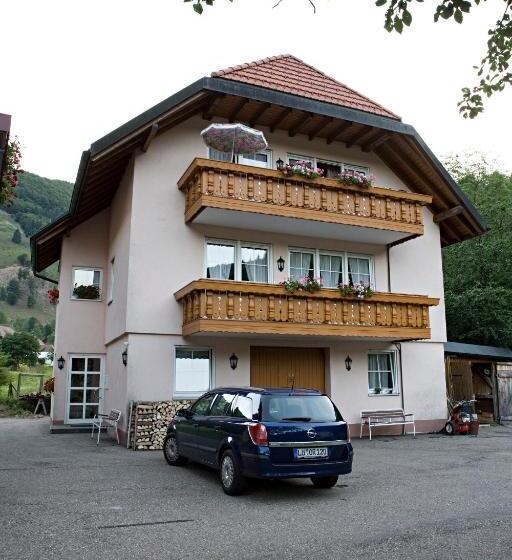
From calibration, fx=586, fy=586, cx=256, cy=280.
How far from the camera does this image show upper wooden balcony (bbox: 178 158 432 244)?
15.2 m

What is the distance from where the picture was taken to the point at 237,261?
16781 mm

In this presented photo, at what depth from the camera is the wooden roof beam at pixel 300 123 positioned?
57.0ft

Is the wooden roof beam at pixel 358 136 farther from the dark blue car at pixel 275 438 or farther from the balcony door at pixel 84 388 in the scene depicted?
the dark blue car at pixel 275 438

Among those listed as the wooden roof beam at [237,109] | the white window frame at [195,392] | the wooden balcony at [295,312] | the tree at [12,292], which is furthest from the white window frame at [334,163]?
the tree at [12,292]

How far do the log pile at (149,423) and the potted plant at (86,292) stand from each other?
20.9 ft

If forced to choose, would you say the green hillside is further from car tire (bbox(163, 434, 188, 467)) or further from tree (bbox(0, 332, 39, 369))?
car tire (bbox(163, 434, 188, 467))

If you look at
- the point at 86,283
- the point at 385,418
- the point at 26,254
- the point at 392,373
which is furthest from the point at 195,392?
the point at 26,254

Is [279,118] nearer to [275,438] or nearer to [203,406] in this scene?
[203,406]

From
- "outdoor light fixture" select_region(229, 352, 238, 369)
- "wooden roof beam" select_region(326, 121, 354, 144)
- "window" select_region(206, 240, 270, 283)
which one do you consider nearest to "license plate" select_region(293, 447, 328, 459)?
"outdoor light fixture" select_region(229, 352, 238, 369)

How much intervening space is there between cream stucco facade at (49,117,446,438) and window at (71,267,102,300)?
201mm

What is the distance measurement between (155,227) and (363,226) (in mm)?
5854

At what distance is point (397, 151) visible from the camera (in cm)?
1914

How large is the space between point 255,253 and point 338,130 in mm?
4807

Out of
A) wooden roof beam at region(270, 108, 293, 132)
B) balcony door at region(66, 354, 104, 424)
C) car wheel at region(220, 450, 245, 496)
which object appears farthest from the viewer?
balcony door at region(66, 354, 104, 424)
